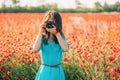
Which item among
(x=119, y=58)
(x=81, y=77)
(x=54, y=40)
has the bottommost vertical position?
(x=81, y=77)

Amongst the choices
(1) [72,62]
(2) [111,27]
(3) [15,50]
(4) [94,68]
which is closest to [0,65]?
(3) [15,50]

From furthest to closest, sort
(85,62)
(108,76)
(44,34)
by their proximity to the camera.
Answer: (85,62) < (108,76) < (44,34)

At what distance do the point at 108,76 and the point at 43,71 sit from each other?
0.86 m

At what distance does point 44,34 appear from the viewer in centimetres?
334

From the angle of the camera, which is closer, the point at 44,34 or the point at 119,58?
the point at 44,34

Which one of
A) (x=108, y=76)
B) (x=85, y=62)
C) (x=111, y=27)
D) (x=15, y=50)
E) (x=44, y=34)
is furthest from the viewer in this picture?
(x=111, y=27)

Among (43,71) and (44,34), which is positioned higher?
(44,34)

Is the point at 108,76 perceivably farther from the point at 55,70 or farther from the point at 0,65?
the point at 0,65

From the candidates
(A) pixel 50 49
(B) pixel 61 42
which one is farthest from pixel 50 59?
(B) pixel 61 42

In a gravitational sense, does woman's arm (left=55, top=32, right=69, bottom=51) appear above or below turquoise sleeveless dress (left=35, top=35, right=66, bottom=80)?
above

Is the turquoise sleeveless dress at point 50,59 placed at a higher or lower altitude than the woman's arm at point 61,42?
lower

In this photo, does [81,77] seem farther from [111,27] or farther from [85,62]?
[111,27]

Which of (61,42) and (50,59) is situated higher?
(61,42)

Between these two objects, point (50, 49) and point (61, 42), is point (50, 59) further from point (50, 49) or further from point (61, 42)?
point (61, 42)
